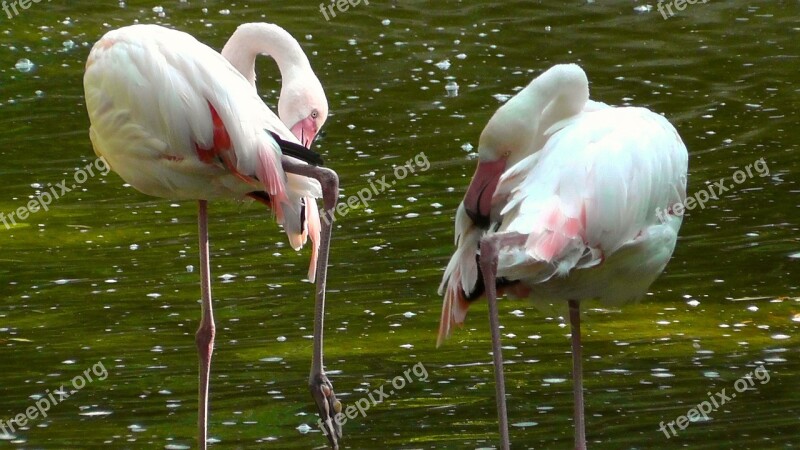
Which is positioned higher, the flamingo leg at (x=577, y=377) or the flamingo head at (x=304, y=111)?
the flamingo head at (x=304, y=111)

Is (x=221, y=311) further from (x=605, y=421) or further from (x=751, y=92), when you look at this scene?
(x=751, y=92)

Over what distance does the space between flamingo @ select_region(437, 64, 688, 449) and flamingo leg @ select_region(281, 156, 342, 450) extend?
0.45m

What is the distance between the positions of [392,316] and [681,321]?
1.42 meters

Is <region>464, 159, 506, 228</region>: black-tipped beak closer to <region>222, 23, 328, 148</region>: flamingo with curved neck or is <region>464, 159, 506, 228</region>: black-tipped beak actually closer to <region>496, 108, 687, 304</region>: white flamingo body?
<region>496, 108, 687, 304</region>: white flamingo body

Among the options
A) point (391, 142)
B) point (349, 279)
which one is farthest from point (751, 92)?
point (349, 279)

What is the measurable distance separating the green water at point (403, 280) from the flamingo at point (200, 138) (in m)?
0.71

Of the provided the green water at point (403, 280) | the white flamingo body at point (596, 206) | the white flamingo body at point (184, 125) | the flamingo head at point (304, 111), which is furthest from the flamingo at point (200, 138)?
the white flamingo body at point (596, 206)

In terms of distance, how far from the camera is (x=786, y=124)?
33.8 ft

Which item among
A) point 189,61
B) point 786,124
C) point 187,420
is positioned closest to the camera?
point 189,61

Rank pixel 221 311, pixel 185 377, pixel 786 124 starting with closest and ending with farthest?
pixel 185 377
pixel 221 311
pixel 786 124

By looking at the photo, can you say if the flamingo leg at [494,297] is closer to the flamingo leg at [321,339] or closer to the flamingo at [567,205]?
the flamingo at [567,205]

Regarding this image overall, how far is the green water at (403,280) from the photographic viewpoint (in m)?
5.83

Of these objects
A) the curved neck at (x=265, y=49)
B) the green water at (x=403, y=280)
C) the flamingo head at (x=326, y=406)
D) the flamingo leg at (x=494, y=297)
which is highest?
the curved neck at (x=265, y=49)

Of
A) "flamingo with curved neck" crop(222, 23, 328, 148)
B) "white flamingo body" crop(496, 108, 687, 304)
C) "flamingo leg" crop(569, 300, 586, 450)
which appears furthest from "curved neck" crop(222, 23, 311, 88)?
"flamingo leg" crop(569, 300, 586, 450)
